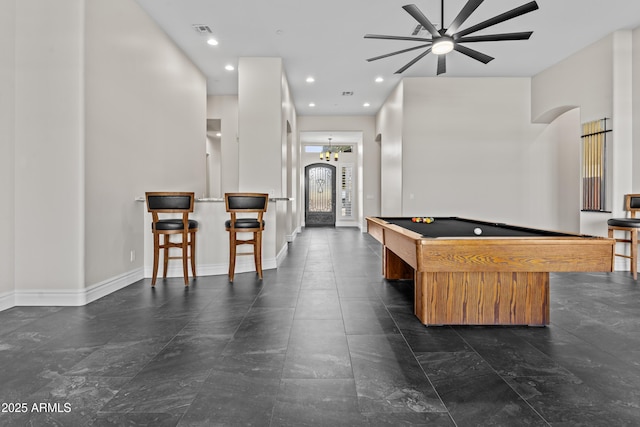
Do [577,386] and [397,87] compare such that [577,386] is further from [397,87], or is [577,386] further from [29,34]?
[397,87]

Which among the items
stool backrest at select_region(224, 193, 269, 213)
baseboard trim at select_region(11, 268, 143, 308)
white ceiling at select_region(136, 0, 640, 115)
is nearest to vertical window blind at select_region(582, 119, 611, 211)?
white ceiling at select_region(136, 0, 640, 115)

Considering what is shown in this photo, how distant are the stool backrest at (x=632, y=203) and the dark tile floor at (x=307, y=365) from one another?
2.15 meters

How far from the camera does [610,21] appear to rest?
461cm

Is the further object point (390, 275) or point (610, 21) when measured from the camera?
point (610, 21)

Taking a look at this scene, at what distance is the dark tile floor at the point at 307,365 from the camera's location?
1.46 metres

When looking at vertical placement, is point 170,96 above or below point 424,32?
below

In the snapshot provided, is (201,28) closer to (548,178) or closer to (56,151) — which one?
(56,151)

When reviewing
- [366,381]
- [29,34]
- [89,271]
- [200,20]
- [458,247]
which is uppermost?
[200,20]

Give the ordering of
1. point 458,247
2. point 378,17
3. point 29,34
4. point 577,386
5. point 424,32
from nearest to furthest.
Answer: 1. point 577,386
2. point 458,247
3. point 29,34
4. point 378,17
5. point 424,32

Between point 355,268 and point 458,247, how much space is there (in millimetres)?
2693

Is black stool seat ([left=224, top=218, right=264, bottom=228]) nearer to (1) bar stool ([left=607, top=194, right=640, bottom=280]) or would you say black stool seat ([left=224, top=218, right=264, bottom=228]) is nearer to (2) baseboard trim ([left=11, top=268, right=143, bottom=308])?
(2) baseboard trim ([left=11, top=268, right=143, bottom=308])

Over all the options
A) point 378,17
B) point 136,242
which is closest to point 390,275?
point 136,242

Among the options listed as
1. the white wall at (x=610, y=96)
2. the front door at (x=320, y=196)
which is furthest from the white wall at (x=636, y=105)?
the front door at (x=320, y=196)

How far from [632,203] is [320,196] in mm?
9767
